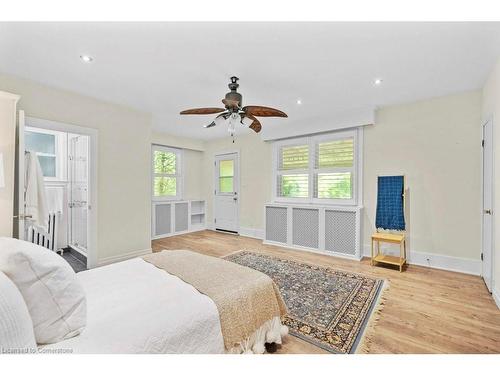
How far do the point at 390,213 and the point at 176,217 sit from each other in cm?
449

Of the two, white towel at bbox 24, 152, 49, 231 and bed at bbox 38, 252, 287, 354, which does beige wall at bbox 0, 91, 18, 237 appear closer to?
white towel at bbox 24, 152, 49, 231

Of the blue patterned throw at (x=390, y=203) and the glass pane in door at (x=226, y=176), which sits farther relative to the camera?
the glass pane in door at (x=226, y=176)

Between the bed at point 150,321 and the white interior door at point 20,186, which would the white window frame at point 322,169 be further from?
the white interior door at point 20,186

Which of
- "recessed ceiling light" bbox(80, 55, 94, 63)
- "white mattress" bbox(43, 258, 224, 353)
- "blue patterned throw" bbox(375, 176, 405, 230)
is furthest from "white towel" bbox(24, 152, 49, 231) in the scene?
"blue patterned throw" bbox(375, 176, 405, 230)

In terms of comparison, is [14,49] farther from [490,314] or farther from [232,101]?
[490,314]

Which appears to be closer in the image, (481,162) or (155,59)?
(155,59)

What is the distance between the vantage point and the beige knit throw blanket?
1.34 m

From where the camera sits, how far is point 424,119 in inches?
134

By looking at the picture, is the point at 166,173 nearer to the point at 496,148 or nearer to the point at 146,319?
A: the point at 146,319

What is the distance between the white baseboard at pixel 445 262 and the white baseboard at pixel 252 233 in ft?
8.49

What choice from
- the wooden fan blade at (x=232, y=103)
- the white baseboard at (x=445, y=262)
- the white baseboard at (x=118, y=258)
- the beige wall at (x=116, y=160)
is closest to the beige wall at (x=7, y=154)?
the beige wall at (x=116, y=160)

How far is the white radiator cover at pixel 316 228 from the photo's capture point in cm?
380
